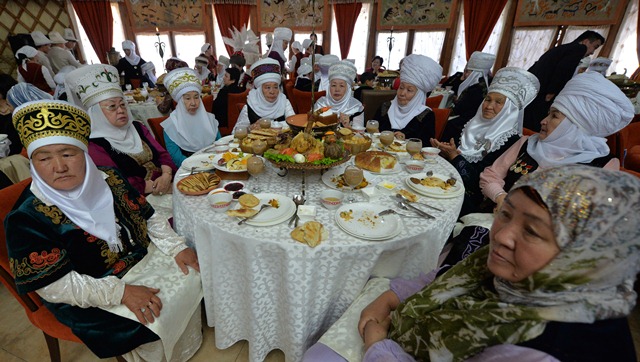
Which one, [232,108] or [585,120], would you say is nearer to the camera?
[585,120]

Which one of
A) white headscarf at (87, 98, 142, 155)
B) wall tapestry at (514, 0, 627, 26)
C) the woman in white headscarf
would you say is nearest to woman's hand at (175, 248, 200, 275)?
white headscarf at (87, 98, 142, 155)

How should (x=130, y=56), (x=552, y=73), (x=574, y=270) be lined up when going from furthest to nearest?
(x=130, y=56) → (x=552, y=73) → (x=574, y=270)

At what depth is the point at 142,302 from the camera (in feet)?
4.88

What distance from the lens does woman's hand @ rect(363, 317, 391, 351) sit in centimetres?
129

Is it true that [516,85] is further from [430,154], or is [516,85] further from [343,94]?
[343,94]

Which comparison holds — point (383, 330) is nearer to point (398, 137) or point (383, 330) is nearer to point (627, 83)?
point (398, 137)

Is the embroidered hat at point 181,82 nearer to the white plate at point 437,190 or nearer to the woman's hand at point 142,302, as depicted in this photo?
the woman's hand at point 142,302

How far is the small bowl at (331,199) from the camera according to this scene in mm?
1708

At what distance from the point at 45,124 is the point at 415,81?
131 inches

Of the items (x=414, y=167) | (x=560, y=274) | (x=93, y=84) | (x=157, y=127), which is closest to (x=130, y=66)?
(x=157, y=127)

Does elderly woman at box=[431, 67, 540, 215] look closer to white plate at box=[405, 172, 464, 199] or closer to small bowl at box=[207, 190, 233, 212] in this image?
white plate at box=[405, 172, 464, 199]

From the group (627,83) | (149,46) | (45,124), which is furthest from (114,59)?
(627,83)

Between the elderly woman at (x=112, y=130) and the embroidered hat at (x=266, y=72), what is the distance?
176 cm

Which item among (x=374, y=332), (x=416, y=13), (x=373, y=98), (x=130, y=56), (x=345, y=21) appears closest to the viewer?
(x=374, y=332)
